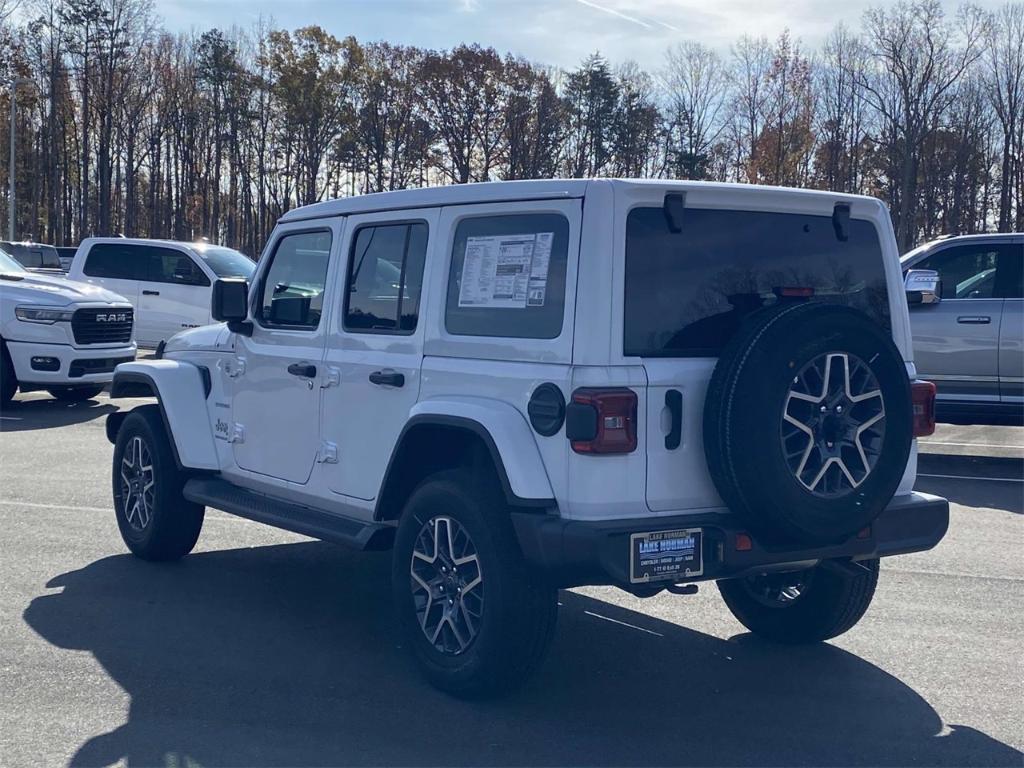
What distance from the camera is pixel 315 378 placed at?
566 centimetres

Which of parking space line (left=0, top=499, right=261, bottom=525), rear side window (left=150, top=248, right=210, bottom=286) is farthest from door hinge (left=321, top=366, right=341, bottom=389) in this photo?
rear side window (left=150, top=248, right=210, bottom=286)

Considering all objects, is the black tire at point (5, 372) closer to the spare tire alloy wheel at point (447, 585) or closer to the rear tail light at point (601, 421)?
the spare tire alloy wheel at point (447, 585)

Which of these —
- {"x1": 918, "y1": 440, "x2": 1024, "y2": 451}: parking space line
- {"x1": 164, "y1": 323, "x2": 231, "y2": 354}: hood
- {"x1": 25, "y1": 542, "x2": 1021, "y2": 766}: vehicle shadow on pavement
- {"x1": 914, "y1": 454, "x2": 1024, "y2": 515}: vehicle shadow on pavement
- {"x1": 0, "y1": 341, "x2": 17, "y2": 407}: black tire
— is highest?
{"x1": 164, "y1": 323, "x2": 231, "y2": 354}: hood

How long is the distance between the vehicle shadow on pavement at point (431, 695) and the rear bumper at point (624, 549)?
604 millimetres

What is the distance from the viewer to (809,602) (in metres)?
5.43

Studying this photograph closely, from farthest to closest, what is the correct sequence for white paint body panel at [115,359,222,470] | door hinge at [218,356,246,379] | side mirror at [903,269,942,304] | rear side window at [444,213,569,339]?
side mirror at [903,269,942,304]
white paint body panel at [115,359,222,470]
door hinge at [218,356,246,379]
rear side window at [444,213,569,339]

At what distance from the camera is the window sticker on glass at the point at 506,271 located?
4.56 m

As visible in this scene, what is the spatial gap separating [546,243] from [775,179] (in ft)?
156

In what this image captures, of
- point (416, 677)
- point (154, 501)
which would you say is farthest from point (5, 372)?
point (416, 677)

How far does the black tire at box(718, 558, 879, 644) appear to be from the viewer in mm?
5270

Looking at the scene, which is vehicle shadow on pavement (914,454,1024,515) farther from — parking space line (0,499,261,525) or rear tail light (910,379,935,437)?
parking space line (0,499,261,525)

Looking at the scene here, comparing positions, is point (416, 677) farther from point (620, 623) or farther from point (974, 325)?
point (974, 325)

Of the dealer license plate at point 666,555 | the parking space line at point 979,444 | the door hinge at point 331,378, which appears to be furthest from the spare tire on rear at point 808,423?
the parking space line at point 979,444

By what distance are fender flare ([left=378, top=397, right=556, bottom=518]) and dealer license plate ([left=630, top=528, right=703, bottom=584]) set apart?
37cm
